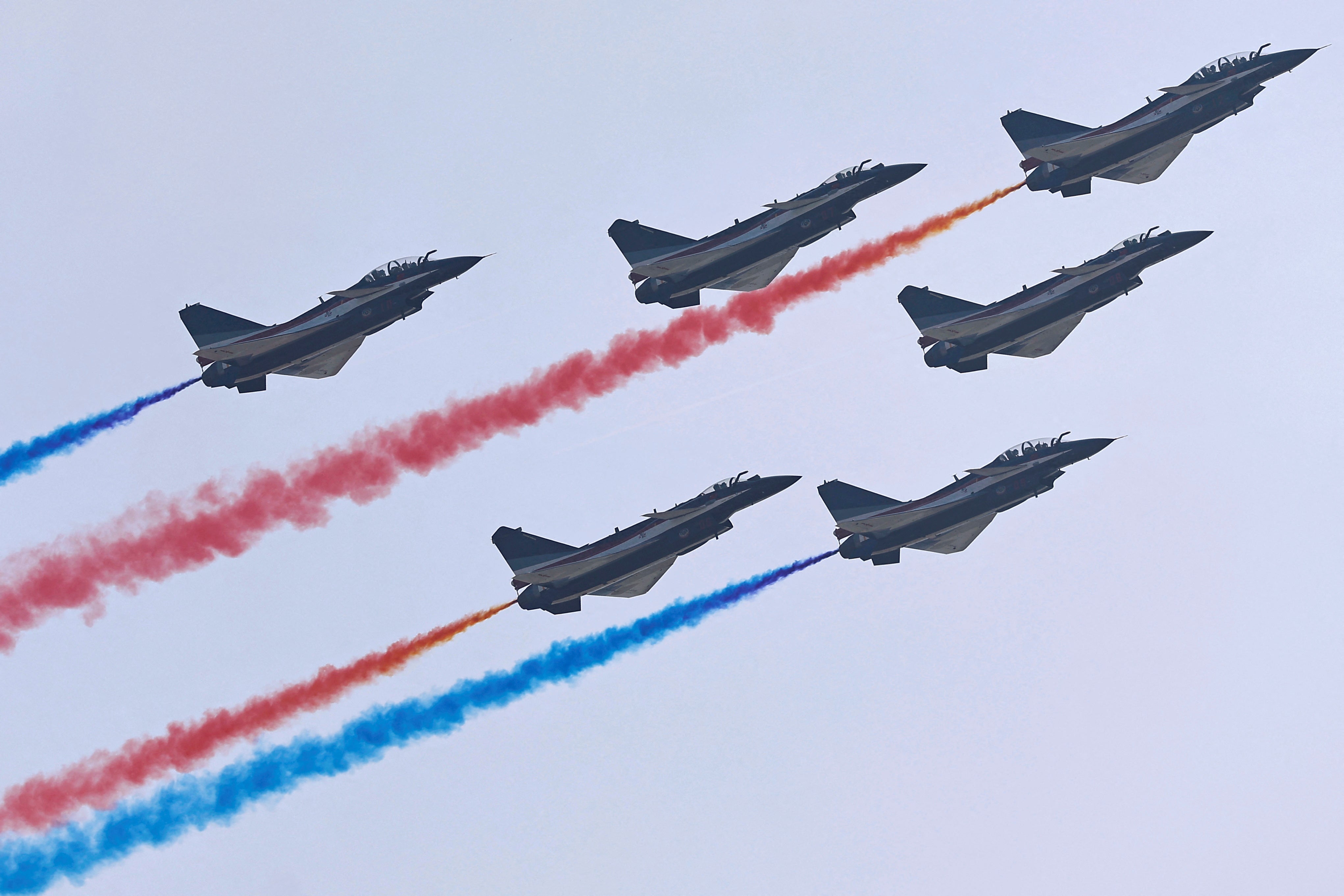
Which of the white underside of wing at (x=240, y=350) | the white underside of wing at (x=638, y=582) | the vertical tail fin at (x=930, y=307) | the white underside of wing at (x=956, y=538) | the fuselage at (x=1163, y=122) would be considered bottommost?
the white underside of wing at (x=956, y=538)

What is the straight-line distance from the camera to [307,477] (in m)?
101

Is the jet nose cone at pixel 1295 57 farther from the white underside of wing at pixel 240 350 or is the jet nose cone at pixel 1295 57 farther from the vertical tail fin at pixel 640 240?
the white underside of wing at pixel 240 350

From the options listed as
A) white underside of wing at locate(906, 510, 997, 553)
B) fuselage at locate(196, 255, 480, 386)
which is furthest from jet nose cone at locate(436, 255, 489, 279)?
white underside of wing at locate(906, 510, 997, 553)

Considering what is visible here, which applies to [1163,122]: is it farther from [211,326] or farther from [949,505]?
[211,326]

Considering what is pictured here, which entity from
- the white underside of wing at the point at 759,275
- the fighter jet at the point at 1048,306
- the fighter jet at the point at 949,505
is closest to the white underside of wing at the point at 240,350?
the white underside of wing at the point at 759,275

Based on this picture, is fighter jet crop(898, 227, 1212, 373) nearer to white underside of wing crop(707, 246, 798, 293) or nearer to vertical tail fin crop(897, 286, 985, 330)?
vertical tail fin crop(897, 286, 985, 330)

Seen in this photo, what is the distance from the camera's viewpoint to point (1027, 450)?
98.6 metres

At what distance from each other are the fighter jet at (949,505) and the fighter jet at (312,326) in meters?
19.7

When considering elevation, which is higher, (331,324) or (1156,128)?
(331,324)

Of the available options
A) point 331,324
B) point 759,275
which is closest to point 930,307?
point 759,275

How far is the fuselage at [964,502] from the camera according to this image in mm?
96750

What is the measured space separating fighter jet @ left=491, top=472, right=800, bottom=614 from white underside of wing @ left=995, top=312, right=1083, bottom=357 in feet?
42.1

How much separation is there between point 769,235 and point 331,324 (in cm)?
1948

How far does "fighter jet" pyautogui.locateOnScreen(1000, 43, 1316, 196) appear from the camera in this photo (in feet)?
324
